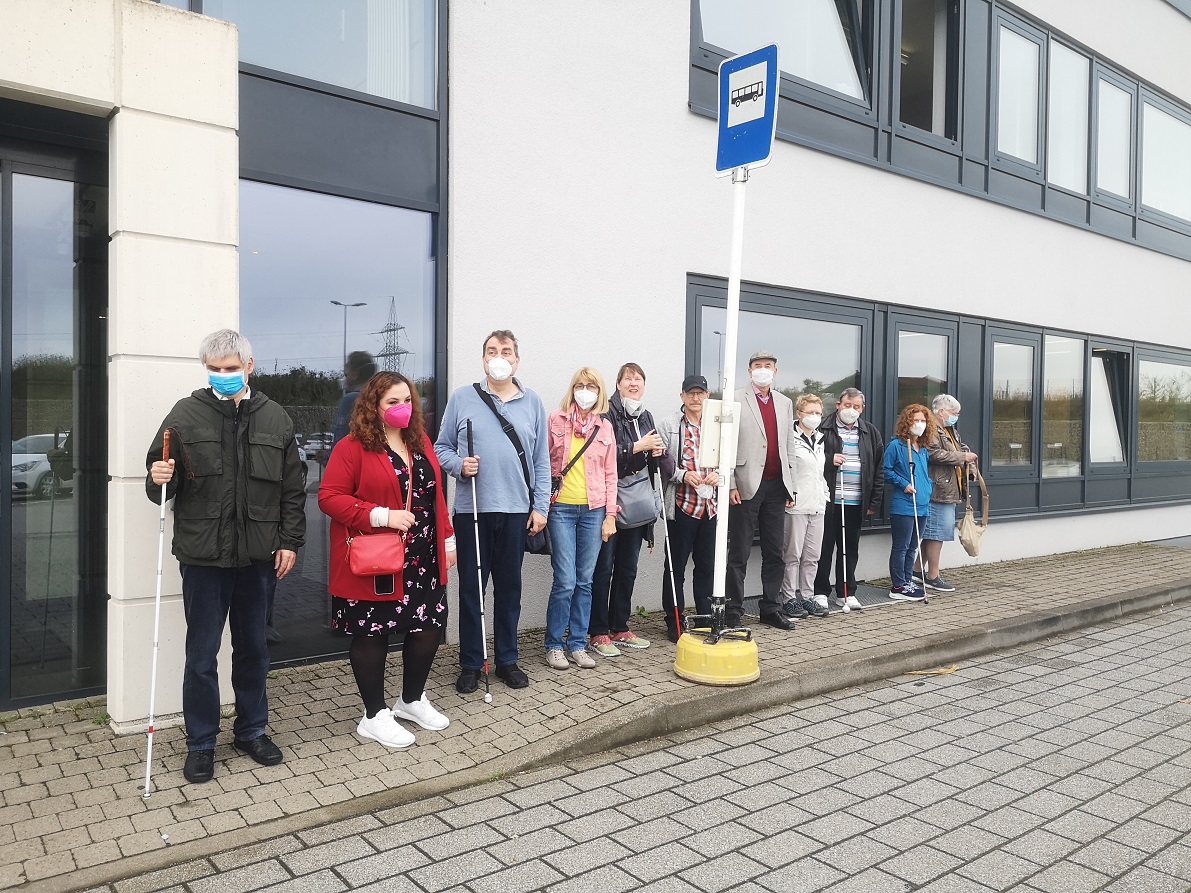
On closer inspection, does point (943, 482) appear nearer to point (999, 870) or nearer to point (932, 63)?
point (932, 63)

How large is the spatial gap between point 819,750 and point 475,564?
2.17 metres

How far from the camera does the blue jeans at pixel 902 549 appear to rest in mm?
8492

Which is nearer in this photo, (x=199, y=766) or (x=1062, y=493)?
(x=199, y=766)

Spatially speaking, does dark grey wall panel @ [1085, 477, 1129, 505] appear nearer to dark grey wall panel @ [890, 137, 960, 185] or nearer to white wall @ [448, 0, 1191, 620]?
white wall @ [448, 0, 1191, 620]

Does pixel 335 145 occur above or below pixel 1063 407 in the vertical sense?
above

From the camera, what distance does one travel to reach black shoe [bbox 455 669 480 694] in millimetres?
5188

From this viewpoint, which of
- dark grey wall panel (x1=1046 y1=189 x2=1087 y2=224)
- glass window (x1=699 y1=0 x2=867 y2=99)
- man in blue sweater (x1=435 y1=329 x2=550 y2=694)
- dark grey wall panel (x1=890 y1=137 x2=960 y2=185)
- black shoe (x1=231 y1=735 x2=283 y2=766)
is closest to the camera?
black shoe (x1=231 y1=735 x2=283 y2=766)

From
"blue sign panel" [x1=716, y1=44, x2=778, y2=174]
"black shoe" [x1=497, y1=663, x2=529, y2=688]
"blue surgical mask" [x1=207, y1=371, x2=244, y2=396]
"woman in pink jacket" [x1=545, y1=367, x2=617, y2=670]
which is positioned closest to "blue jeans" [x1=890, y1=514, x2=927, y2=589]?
"woman in pink jacket" [x1=545, y1=367, x2=617, y2=670]

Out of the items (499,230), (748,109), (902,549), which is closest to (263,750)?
(499,230)

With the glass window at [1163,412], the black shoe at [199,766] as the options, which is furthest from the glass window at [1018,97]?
the black shoe at [199,766]

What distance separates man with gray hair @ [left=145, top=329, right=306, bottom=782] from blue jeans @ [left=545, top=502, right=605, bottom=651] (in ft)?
6.04

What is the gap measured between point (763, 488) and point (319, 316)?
3559 mm

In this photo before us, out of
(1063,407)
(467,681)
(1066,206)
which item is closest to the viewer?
(467,681)

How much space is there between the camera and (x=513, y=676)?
5.31 m
